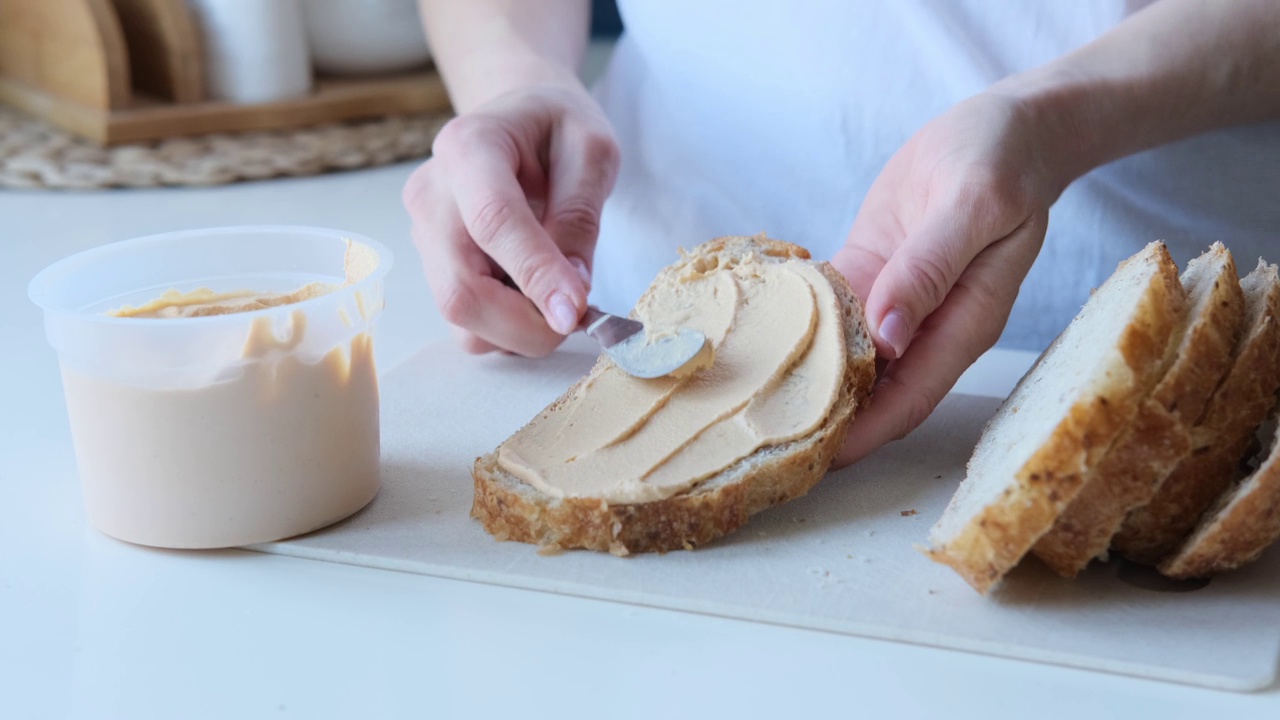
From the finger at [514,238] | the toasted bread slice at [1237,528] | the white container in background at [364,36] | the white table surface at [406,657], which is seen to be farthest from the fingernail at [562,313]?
the white container in background at [364,36]

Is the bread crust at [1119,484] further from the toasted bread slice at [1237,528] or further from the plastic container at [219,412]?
the plastic container at [219,412]

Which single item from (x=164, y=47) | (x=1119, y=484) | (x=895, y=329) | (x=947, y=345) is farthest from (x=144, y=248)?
(x=164, y=47)

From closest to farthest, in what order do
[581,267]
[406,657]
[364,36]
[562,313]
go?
[406,657] < [562,313] < [581,267] < [364,36]

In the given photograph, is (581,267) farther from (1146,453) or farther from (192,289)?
(1146,453)

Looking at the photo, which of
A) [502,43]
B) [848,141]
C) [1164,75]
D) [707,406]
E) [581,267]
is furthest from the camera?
[502,43]

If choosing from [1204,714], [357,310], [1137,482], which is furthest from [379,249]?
[1204,714]

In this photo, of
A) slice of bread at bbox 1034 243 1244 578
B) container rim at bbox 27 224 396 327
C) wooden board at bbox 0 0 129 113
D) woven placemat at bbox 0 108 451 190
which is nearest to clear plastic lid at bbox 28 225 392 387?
container rim at bbox 27 224 396 327

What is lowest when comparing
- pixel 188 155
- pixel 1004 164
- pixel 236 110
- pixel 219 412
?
pixel 188 155
